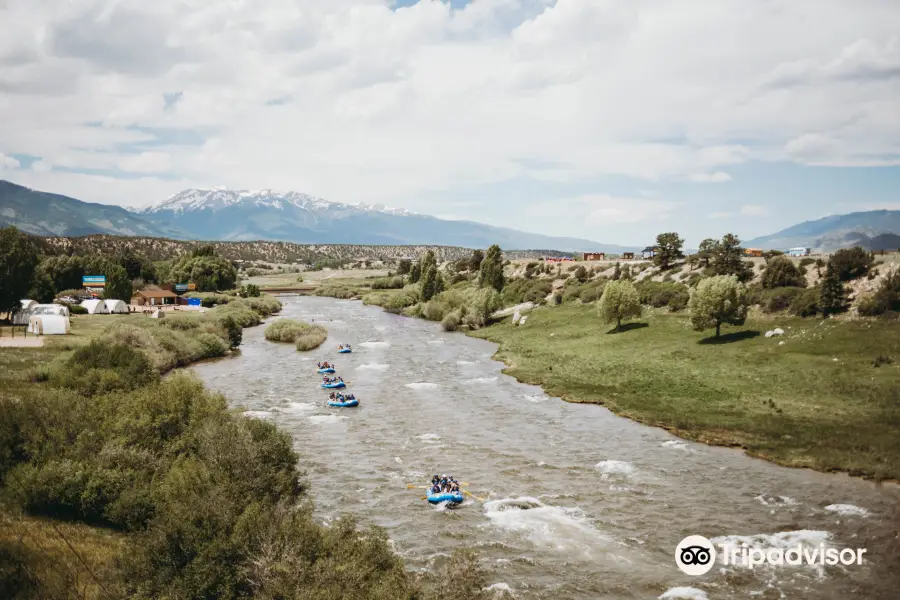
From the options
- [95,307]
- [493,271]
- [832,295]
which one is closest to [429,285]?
[493,271]

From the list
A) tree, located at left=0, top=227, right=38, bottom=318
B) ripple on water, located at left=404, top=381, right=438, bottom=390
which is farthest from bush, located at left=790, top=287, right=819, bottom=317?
tree, located at left=0, top=227, right=38, bottom=318

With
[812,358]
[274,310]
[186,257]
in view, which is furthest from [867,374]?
[186,257]

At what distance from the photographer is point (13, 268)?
86.2m

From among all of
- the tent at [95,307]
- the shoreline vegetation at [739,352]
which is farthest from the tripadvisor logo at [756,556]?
the tent at [95,307]

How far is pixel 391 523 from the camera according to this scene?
3375 centimetres

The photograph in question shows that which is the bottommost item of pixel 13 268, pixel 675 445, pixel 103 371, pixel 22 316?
pixel 675 445

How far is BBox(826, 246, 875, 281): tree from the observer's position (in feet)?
258

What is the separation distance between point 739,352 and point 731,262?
34718 millimetres

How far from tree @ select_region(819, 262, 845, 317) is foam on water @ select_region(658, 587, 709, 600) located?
197 ft

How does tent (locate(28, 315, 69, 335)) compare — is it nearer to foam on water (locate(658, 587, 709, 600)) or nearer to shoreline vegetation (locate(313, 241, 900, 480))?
shoreline vegetation (locate(313, 241, 900, 480))

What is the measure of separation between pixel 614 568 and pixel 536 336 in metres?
73.1

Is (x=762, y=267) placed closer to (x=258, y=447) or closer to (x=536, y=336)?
(x=536, y=336)

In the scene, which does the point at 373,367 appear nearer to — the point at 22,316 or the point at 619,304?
the point at 619,304

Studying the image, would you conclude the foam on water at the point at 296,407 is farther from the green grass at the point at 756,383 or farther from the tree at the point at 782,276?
the tree at the point at 782,276
